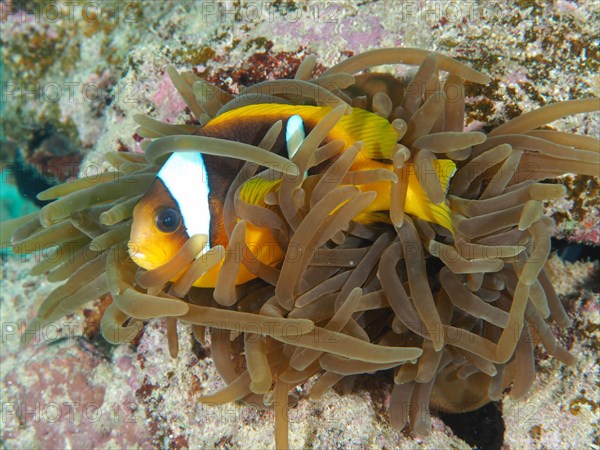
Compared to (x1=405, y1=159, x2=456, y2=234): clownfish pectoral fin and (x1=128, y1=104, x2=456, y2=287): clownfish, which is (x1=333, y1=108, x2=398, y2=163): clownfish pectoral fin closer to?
(x1=128, y1=104, x2=456, y2=287): clownfish

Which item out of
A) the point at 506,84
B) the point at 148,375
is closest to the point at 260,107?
the point at 506,84

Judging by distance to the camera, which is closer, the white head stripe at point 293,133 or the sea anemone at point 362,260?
the sea anemone at point 362,260

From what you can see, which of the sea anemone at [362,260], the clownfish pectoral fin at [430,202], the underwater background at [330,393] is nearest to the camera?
the sea anemone at [362,260]

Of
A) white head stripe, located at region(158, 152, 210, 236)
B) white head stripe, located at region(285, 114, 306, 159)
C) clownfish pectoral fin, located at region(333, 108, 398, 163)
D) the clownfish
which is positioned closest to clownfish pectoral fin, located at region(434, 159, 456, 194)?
the clownfish

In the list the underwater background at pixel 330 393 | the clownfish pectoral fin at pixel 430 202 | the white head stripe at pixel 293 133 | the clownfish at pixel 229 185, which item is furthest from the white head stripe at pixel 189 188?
the underwater background at pixel 330 393

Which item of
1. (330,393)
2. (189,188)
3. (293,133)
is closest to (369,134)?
(293,133)

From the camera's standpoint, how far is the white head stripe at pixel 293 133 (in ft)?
5.20

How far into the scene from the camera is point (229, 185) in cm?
149

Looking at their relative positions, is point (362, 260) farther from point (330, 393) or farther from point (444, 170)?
point (330, 393)

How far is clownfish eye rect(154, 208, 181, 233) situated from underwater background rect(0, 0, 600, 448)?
810 millimetres

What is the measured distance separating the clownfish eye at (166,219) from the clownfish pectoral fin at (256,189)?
208mm

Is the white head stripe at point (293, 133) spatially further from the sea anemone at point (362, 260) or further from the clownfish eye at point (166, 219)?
the clownfish eye at point (166, 219)

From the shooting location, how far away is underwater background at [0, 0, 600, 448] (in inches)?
73.2

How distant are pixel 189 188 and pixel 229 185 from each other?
125mm
